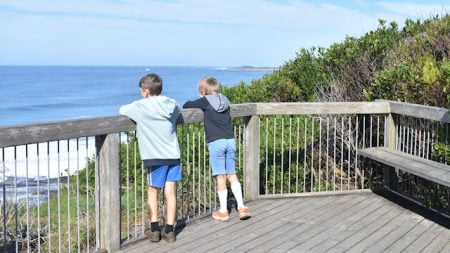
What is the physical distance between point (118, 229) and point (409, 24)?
824 cm

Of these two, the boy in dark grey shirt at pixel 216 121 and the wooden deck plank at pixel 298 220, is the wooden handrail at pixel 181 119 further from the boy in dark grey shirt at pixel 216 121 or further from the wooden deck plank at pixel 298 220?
the wooden deck plank at pixel 298 220

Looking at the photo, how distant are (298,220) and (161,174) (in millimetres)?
1627

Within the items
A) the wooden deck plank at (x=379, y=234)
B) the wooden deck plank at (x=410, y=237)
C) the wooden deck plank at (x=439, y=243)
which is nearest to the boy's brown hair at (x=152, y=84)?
the wooden deck plank at (x=379, y=234)

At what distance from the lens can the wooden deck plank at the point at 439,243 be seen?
4512 mm

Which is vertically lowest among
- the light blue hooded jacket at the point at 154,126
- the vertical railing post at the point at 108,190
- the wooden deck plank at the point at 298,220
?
the wooden deck plank at the point at 298,220

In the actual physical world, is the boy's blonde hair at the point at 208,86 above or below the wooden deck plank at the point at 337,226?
above

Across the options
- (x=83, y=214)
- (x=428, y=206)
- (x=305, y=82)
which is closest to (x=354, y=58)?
(x=305, y=82)

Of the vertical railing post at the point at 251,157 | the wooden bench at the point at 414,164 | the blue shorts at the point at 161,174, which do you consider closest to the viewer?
the blue shorts at the point at 161,174

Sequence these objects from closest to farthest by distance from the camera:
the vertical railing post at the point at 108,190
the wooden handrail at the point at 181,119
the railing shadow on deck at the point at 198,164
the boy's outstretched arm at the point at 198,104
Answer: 1. the wooden handrail at the point at 181,119
2. the railing shadow on deck at the point at 198,164
3. the vertical railing post at the point at 108,190
4. the boy's outstretched arm at the point at 198,104

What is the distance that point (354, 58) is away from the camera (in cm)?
959

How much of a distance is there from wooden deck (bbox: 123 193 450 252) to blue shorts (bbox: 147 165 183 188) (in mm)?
540

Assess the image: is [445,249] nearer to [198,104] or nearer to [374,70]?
[198,104]

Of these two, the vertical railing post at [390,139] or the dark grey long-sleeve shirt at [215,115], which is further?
the vertical railing post at [390,139]

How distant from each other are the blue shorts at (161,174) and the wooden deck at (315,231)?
1.77 feet
